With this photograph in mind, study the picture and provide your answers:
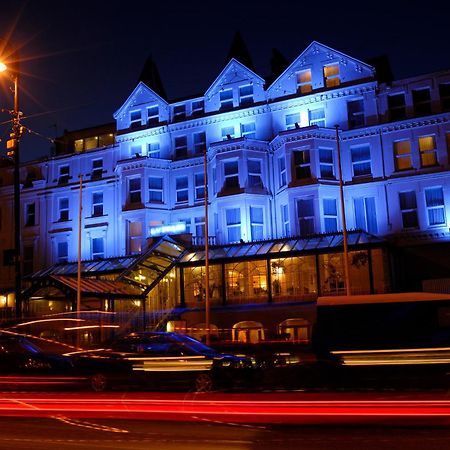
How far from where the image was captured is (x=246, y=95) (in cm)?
3975

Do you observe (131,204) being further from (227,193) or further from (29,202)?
(29,202)

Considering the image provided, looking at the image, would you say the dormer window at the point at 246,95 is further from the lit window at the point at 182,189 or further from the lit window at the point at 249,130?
the lit window at the point at 182,189

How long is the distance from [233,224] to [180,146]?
819 cm

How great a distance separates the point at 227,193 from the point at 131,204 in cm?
736

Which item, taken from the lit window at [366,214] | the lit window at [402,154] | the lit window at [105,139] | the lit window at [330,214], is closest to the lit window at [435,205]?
the lit window at [402,154]

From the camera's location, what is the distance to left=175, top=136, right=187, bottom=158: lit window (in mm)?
41219

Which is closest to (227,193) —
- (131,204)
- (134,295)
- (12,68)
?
(131,204)

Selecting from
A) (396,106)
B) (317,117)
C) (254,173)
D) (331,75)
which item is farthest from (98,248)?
(396,106)

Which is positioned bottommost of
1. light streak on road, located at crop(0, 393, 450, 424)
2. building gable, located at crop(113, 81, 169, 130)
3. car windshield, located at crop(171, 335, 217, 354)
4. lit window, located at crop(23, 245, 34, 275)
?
light streak on road, located at crop(0, 393, 450, 424)

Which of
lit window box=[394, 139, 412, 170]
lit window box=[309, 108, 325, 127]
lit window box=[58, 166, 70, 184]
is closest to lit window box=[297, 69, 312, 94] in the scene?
lit window box=[309, 108, 325, 127]

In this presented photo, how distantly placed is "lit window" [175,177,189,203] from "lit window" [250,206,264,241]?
226 inches

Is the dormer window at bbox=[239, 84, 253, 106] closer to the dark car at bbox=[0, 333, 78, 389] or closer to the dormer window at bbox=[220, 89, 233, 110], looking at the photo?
the dormer window at bbox=[220, 89, 233, 110]

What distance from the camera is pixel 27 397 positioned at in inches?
589

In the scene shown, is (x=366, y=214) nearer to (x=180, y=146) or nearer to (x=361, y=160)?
(x=361, y=160)
